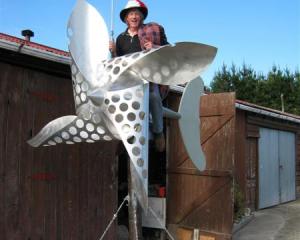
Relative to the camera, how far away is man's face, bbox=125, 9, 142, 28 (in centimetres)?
455

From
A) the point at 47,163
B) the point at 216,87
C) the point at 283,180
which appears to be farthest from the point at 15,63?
the point at 216,87

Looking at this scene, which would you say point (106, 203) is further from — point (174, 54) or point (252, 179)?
point (252, 179)

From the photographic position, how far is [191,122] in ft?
17.4

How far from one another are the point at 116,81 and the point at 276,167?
10878 mm

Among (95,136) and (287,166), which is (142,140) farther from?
(287,166)

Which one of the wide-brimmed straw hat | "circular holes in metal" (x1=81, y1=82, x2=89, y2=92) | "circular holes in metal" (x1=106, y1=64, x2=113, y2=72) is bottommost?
"circular holes in metal" (x1=81, y1=82, x2=89, y2=92)

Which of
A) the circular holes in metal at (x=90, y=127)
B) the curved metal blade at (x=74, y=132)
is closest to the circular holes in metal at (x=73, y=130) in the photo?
the curved metal blade at (x=74, y=132)

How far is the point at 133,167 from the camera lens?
151 inches

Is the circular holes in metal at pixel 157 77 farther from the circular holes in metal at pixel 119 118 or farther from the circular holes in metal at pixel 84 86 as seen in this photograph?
the circular holes in metal at pixel 84 86

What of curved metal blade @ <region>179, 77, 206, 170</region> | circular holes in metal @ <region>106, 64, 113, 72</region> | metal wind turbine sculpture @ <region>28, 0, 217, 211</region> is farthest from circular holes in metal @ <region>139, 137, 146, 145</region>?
curved metal blade @ <region>179, 77, 206, 170</region>

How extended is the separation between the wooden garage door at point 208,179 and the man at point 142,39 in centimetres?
345

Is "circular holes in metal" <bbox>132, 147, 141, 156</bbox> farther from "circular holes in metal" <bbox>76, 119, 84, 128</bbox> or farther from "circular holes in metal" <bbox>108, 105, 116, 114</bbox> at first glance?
"circular holes in metal" <bbox>76, 119, 84, 128</bbox>

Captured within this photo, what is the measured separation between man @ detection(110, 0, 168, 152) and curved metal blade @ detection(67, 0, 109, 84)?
25 centimetres

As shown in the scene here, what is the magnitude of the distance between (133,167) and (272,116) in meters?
9.64
